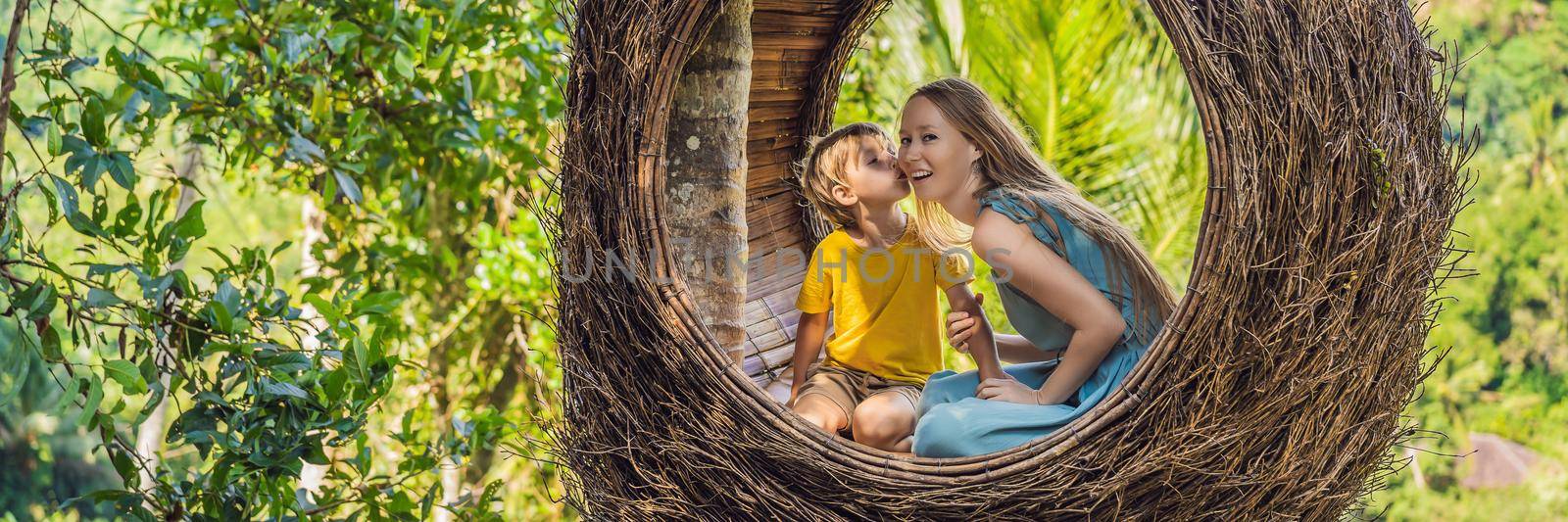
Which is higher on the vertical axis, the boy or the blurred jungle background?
the blurred jungle background

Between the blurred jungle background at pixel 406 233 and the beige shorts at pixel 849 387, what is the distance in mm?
424

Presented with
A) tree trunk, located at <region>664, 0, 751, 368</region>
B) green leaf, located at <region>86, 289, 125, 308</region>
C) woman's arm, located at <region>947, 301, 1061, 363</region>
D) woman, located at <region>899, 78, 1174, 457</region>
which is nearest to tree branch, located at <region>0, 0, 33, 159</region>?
green leaf, located at <region>86, 289, 125, 308</region>

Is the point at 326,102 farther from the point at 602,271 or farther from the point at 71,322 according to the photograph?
the point at 602,271

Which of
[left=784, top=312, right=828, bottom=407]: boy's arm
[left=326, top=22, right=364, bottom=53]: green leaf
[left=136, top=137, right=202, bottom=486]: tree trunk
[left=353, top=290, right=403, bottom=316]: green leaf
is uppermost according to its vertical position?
[left=136, top=137, right=202, bottom=486]: tree trunk

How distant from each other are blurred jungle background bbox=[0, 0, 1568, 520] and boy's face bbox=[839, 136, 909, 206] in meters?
0.26

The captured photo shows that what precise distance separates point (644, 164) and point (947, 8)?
2864 mm

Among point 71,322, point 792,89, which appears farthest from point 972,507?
point 71,322

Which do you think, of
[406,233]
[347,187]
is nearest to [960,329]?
[347,187]

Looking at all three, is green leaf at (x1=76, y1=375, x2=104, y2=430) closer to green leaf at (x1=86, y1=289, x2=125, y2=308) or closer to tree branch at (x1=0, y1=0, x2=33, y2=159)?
green leaf at (x1=86, y1=289, x2=125, y2=308)

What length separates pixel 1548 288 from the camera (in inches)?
336

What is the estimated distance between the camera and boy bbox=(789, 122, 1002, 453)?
6.06ft

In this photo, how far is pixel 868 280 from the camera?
1879 millimetres

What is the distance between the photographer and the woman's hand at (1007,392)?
1579mm

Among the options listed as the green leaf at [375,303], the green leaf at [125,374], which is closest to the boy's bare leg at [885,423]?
the green leaf at [375,303]
